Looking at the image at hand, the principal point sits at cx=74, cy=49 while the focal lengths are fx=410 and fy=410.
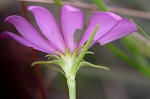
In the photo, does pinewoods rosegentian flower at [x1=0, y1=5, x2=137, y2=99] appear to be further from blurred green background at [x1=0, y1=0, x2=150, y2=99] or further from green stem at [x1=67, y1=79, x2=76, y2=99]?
blurred green background at [x1=0, y1=0, x2=150, y2=99]

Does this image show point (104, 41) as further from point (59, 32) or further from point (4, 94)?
point (4, 94)

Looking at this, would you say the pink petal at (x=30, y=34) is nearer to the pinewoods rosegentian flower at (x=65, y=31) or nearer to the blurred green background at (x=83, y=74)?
the pinewoods rosegentian flower at (x=65, y=31)

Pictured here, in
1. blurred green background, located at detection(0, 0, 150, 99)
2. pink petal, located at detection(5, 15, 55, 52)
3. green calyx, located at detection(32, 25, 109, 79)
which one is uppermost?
pink petal, located at detection(5, 15, 55, 52)

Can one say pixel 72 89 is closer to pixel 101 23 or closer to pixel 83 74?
pixel 101 23

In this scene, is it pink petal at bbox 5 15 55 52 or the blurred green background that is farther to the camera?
the blurred green background

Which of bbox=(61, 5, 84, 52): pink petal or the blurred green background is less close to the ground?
bbox=(61, 5, 84, 52): pink petal

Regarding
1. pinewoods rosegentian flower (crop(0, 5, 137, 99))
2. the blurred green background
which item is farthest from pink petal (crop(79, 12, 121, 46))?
the blurred green background

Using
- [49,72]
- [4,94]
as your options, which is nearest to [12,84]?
[4,94]
